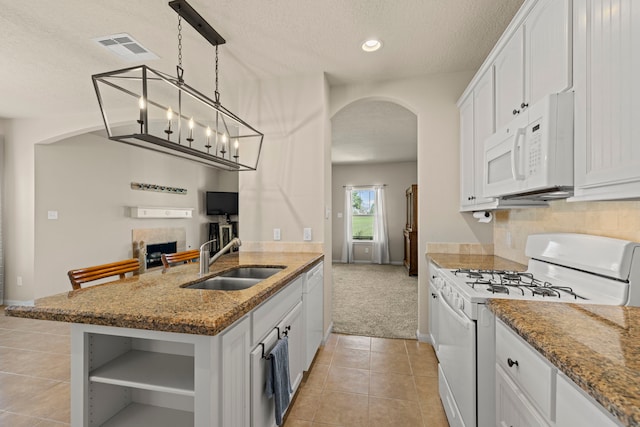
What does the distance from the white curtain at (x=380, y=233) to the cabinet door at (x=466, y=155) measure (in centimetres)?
479

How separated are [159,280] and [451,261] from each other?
6.83 ft

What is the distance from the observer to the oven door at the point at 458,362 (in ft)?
4.22

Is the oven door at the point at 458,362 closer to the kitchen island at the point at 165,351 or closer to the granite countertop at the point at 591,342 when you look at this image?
the granite countertop at the point at 591,342

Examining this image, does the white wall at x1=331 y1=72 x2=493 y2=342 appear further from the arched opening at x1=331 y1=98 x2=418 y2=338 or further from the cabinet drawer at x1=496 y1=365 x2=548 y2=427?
the cabinet drawer at x1=496 y1=365 x2=548 y2=427

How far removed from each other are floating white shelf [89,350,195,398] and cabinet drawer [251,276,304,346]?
303mm

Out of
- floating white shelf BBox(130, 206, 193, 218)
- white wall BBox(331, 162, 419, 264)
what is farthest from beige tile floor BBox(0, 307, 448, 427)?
white wall BBox(331, 162, 419, 264)

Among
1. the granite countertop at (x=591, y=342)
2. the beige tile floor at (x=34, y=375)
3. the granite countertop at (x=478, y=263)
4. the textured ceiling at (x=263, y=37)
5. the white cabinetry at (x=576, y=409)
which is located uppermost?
the textured ceiling at (x=263, y=37)

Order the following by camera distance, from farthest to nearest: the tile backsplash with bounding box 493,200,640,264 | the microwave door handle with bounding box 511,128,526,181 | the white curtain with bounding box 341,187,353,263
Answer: the white curtain with bounding box 341,187,353,263 → the microwave door handle with bounding box 511,128,526,181 → the tile backsplash with bounding box 493,200,640,264

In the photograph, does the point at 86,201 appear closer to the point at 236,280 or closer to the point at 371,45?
the point at 236,280

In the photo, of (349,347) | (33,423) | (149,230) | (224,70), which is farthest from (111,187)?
(349,347)

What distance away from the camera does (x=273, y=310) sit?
1524 mm

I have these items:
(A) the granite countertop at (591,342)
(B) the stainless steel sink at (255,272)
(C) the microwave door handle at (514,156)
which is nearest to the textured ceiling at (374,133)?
(C) the microwave door handle at (514,156)

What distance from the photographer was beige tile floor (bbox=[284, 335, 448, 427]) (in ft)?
5.86

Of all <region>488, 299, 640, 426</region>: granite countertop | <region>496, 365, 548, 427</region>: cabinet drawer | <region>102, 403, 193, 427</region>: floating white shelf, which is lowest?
<region>102, 403, 193, 427</region>: floating white shelf
